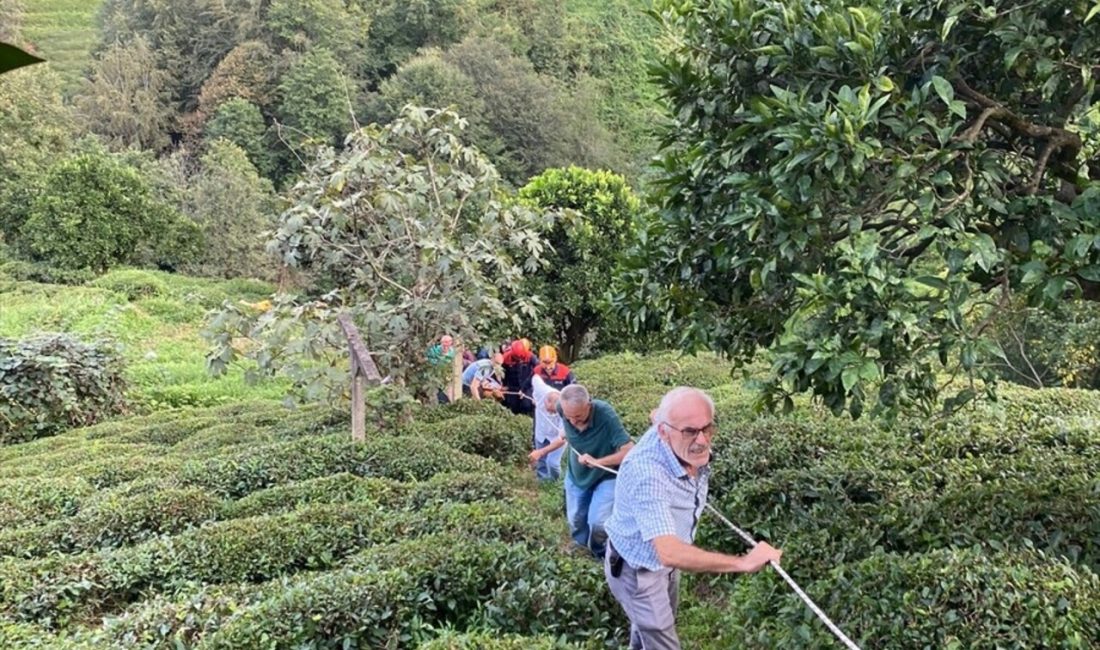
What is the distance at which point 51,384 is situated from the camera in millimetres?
13688

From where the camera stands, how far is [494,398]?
1152 centimetres

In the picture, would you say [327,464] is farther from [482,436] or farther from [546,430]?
[546,430]

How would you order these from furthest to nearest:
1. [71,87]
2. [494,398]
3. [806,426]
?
[71,87], [494,398], [806,426]

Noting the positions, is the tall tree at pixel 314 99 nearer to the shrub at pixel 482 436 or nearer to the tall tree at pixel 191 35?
the tall tree at pixel 191 35

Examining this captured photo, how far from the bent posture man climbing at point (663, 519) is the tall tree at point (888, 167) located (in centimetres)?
44

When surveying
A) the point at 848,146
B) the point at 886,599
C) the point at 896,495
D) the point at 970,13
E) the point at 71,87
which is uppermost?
the point at 970,13

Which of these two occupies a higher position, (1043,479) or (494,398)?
(1043,479)

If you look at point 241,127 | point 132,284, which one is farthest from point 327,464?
point 241,127

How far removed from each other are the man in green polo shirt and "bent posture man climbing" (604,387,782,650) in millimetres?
1345

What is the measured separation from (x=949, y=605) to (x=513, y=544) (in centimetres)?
266

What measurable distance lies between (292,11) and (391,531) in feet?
119

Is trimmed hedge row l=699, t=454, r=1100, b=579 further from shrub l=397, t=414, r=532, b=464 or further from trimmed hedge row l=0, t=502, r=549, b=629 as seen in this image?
shrub l=397, t=414, r=532, b=464

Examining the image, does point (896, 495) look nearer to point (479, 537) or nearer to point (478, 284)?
point (479, 537)

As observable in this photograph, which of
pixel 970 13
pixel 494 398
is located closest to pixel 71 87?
pixel 494 398
